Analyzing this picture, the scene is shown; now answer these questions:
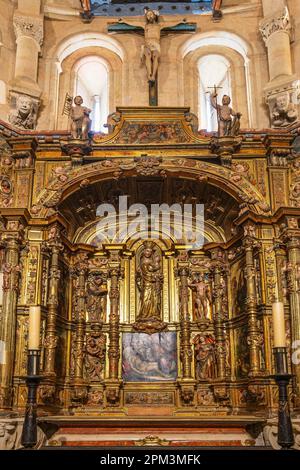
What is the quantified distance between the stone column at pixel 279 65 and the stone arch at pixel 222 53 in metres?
0.87

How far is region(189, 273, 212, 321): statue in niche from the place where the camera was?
43.4 feet

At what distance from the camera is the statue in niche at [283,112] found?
14.0 metres

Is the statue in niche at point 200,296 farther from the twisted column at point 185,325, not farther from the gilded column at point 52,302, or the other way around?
the gilded column at point 52,302

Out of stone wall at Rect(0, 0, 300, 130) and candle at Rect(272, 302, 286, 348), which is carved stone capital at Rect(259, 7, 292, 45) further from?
candle at Rect(272, 302, 286, 348)

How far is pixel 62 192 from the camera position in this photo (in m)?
12.7

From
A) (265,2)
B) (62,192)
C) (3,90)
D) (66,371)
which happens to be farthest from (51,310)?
(265,2)

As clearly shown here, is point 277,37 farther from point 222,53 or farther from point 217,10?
point 217,10

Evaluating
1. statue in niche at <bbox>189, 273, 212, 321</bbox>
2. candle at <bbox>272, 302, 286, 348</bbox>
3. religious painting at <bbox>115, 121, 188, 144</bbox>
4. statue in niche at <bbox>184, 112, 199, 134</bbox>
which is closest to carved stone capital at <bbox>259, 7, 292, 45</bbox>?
statue in niche at <bbox>184, 112, 199, 134</bbox>

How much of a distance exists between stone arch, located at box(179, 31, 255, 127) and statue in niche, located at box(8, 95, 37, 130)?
14.1 ft

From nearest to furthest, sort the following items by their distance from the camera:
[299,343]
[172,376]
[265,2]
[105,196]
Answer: [299,343], [172,376], [105,196], [265,2]

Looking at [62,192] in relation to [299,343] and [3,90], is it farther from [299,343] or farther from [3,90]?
[299,343]

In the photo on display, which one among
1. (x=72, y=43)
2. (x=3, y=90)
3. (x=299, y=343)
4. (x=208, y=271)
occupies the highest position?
(x=72, y=43)

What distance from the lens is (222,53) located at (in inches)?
646

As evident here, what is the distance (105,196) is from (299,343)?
5.76 metres
